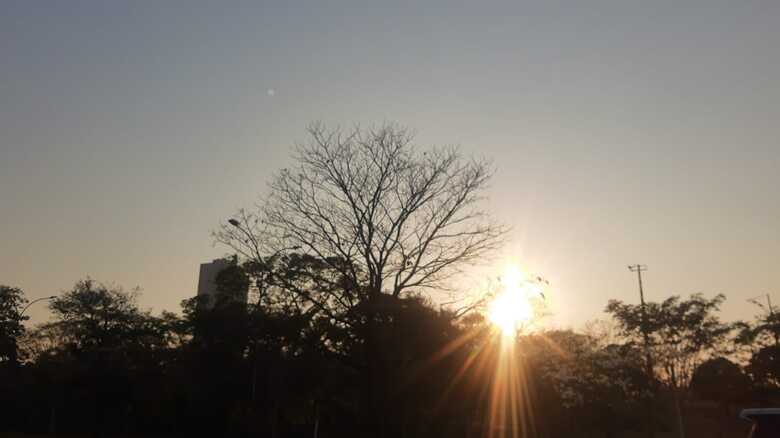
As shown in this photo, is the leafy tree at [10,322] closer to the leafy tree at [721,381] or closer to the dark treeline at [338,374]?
the dark treeline at [338,374]

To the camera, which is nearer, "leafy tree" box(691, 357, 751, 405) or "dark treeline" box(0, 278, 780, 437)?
"dark treeline" box(0, 278, 780, 437)

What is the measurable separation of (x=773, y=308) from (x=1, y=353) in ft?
217

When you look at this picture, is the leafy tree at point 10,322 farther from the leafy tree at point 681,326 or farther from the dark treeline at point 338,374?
the leafy tree at point 681,326

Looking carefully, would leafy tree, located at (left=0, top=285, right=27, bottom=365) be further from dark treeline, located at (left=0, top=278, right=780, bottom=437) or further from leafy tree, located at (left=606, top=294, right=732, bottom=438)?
leafy tree, located at (left=606, top=294, right=732, bottom=438)

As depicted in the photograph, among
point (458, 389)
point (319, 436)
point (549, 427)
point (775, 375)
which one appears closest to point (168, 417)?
point (319, 436)

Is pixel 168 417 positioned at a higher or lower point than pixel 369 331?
lower

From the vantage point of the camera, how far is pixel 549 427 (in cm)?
4159

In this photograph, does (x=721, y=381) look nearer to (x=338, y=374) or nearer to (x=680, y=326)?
(x=680, y=326)

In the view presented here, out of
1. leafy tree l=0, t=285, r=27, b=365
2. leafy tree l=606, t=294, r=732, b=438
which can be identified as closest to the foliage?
leafy tree l=606, t=294, r=732, b=438

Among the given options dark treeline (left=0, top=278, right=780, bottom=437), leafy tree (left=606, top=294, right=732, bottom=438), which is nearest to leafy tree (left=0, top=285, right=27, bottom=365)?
dark treeline (left=0, top=278, right=780, bottom=437)

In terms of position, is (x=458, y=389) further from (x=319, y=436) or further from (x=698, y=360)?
(x=698, y=360)

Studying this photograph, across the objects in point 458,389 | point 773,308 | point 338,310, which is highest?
point 773,308

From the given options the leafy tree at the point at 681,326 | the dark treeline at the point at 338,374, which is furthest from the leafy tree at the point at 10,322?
the leafy tree at the point at 681,326

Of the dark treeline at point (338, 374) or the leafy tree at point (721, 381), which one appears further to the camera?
the leafy tree at point (721, 381)
